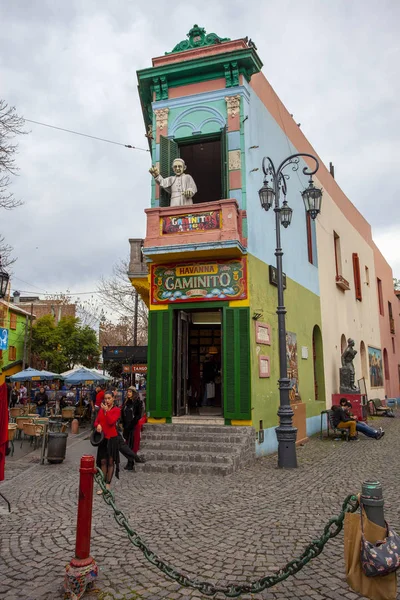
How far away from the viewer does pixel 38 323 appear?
3988 centimetres

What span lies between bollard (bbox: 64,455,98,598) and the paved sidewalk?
0.23 metres

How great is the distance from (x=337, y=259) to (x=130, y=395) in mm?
14091

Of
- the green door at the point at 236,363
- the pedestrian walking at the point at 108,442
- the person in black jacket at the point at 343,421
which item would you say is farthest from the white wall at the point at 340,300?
the pedestrian walking at the point at 108,442

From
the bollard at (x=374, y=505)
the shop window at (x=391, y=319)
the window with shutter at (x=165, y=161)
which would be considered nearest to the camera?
the bollard at (x=374, y=505)

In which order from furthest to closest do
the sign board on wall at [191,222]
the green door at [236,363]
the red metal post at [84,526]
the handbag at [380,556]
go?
the sign board on wall at [191,222] < the green door at [236,363] < the red metal post at [84,526] < the handbag at [380,556]

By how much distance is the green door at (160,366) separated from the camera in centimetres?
1090

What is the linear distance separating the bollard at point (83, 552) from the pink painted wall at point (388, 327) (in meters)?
26.9

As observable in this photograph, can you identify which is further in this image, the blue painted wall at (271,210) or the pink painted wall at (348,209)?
the pink painted wall at (348,209)

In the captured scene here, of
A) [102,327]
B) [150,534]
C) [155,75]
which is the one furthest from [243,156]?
[102,327]

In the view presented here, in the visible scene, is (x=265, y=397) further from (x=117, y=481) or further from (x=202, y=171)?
(x=202, y=171)

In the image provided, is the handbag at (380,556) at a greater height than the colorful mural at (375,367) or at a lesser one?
lesser

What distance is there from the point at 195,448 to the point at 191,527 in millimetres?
4274

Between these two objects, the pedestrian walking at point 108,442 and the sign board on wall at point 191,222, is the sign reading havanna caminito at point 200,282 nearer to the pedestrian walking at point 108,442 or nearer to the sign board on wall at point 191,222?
the sign board on wall at point 191,222

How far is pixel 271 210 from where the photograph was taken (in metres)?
13.5
